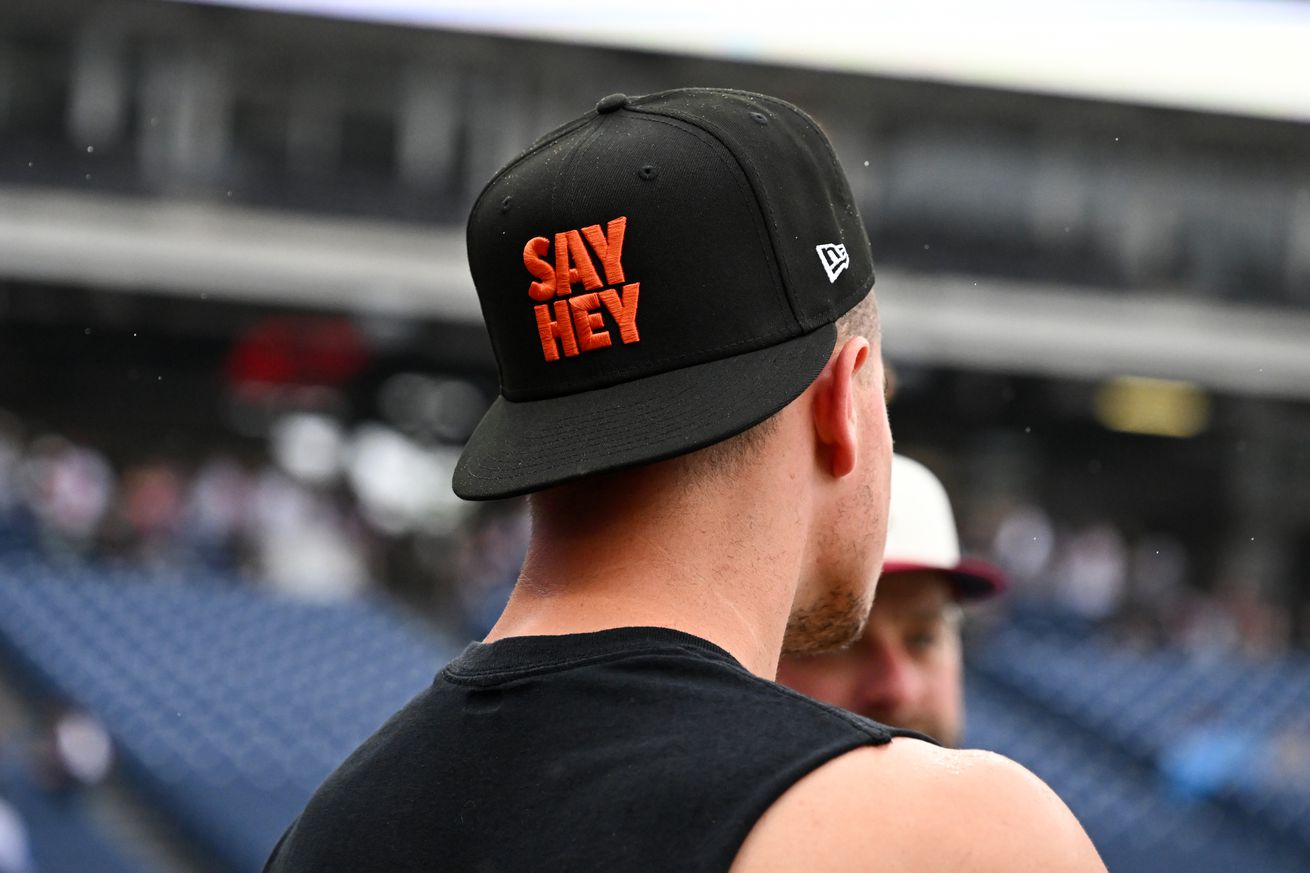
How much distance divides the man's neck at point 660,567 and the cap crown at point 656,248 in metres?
0.09

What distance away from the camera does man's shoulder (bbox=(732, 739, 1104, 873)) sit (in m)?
0.84

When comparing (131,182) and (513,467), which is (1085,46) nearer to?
(131,182)

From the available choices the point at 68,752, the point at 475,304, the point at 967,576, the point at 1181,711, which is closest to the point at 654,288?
the point at 967,576

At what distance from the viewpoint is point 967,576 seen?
2.35m

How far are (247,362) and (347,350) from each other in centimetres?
128

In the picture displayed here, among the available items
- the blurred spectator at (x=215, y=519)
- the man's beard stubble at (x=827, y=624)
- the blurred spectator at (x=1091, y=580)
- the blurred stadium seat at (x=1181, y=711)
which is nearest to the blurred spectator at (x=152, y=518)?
the blurred spectator at (x=215, y=519)

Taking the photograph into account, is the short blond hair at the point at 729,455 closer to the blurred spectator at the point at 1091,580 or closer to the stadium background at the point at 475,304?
the stadium background at the point at 475,304

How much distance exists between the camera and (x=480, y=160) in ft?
68.9

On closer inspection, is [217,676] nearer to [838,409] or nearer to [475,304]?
[475,304]

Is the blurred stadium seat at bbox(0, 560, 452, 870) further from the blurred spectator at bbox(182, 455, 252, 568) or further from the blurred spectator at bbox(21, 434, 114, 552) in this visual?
the blurred spectator at bbox(182, 455, 252, 568)

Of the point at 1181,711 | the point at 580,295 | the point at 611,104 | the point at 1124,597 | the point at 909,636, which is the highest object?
the point at 611,104

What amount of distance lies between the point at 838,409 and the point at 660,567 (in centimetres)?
17

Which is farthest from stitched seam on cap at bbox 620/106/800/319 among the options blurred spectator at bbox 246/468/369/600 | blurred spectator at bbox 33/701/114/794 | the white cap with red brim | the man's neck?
blurred spectator at bbox 246/468/369/600

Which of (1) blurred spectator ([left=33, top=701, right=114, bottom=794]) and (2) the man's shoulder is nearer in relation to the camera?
(2) the man's shoulder
